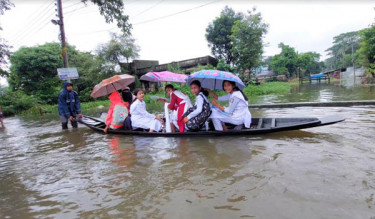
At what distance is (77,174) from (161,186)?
64.0 inches

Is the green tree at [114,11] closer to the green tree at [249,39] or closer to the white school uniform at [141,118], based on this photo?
the white school uniform at [141,118]

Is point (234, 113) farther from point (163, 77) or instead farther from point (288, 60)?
point (288, 60)

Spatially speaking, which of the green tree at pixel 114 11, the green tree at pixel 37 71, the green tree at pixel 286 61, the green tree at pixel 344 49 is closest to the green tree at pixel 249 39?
the green tree at pixel 114 11

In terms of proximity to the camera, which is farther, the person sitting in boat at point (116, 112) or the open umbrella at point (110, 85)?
the person sitting in boat at point (116, 112)

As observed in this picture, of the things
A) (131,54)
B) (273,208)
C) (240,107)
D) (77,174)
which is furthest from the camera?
(131,54)

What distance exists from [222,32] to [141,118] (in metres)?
24.6

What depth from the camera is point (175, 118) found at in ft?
18.5

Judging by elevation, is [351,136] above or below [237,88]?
below

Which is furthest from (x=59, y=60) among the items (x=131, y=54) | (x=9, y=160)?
(x=9, y=160)

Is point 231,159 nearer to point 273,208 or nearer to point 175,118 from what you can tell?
point 273,208

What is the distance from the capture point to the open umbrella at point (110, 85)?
603 cm

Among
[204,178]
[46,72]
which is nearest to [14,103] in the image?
[46,72]

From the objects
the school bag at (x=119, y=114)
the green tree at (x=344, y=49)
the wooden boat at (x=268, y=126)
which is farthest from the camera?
the green tree at (x=344, y=49)

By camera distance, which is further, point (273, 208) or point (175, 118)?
point (175, 118)
